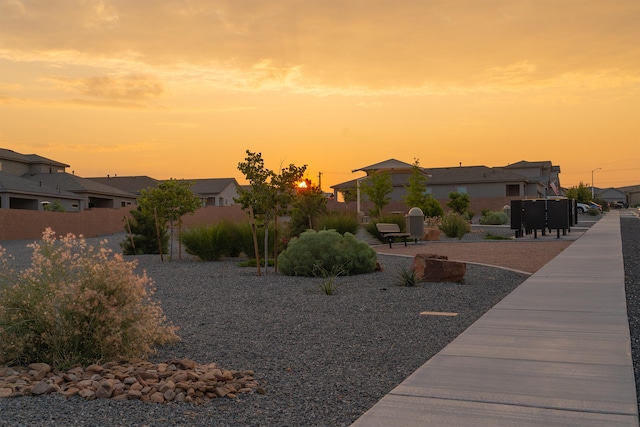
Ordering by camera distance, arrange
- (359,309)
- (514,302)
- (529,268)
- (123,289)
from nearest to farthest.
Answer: (123,289)
(514,302)
(359,309)
(529,268)

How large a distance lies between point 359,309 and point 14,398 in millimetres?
5668

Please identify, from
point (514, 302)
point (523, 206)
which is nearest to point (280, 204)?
point (514, 302)

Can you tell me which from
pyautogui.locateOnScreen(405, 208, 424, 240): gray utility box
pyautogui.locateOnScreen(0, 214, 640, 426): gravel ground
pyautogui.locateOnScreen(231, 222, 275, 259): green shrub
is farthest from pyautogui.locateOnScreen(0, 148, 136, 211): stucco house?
pyautogui.locateOnScreen(0, 214, 640, 426): gravel ground

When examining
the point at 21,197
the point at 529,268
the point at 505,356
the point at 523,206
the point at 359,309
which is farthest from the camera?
the point at 21,197

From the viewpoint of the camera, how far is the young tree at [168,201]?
21.0m

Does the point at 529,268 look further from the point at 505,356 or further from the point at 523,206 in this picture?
the point at 523,206

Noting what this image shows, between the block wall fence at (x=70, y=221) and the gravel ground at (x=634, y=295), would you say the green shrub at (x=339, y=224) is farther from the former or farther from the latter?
the gravel ground at (x=634, y=295)

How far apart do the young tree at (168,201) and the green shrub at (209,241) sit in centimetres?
105

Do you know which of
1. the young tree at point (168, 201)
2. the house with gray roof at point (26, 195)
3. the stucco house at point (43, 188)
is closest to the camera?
the young tree at point (168, 201)

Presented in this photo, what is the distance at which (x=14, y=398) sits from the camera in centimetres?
567

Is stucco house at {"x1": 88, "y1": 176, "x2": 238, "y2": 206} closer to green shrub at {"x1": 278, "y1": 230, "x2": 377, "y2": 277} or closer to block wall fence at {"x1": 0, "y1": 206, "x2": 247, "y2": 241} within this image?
block wall fence at {"x1": 0, "y1": 206, "x2": 247, "y2": 241}

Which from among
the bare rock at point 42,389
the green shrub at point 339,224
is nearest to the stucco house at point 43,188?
the green shrub at point 339,224

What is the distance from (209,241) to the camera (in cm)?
2008

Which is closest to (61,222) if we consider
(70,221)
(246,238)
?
(70,221)
